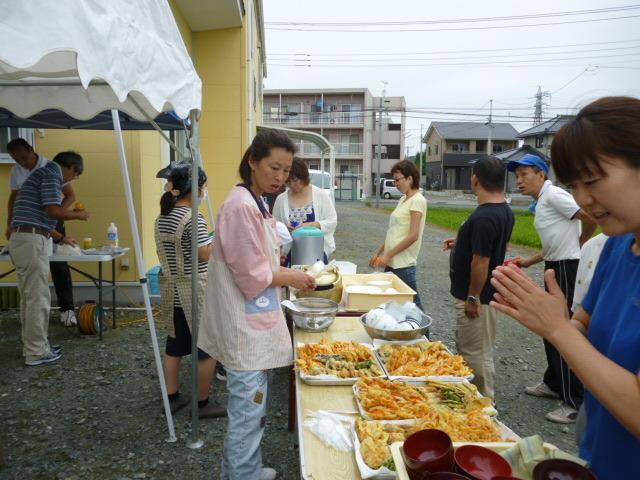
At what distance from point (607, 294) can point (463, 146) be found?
173 feet

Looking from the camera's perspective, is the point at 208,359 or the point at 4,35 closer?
the point at 4,35

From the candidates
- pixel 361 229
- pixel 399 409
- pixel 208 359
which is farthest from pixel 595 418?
pixel 361 229

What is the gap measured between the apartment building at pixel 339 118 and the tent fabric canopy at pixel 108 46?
3922 centimetres

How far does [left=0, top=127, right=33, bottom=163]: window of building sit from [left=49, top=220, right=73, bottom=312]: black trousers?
1.13 meters

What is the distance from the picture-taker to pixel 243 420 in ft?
7.02

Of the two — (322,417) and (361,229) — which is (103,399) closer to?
(322,417)

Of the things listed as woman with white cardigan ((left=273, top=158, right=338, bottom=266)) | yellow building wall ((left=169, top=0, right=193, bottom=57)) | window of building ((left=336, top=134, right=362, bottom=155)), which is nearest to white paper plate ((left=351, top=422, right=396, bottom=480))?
woman with white cardigan ((left=273, top=158, right=338, bottom=266))

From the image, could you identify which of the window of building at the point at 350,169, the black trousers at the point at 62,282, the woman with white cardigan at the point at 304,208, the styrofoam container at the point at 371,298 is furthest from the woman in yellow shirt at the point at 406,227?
the window of building at the point at 350,169

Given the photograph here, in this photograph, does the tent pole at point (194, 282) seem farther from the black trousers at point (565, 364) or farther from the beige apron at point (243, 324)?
the black trousers at point (565, 364)

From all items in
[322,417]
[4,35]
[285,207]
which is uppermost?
[4,35]

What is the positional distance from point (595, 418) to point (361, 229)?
53.0 ft

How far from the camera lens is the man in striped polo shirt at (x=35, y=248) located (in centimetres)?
439

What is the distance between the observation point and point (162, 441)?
10.6 feet

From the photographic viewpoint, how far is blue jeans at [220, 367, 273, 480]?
A: 7.00 ft
